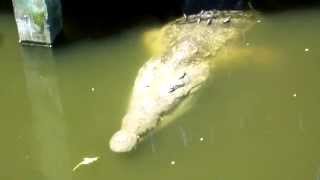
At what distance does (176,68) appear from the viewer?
17.5ft

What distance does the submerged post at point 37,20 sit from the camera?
19.4 ft

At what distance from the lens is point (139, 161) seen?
4.42 metres

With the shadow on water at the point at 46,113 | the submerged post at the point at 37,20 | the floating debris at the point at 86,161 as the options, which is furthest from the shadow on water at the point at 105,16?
the floating debris at the point at 86,161

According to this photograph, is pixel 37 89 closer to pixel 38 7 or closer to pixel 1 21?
pixel 38 7

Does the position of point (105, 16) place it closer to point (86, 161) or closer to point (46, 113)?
point (46, 113)

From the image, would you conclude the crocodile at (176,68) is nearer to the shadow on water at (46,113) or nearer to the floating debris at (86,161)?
the floating debris at (86,161)

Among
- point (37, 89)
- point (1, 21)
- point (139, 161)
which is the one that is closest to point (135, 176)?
point (139, 161)

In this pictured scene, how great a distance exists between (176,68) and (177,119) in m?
0.60

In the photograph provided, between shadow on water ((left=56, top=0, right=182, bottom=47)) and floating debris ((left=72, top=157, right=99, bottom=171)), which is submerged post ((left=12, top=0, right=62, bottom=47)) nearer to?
shadow on water ((left=56, top=0, right=182, bottom=47))

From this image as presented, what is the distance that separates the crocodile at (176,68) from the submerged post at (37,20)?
1.04 metres

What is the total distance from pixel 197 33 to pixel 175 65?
0.74 metres

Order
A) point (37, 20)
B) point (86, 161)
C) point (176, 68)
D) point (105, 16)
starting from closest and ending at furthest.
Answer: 1. point (86, 161)
2. point (176, 68)
3. point (37, 20)
4. point (105, 16)

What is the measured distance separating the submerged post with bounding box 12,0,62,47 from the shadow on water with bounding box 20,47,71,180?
0.31 feet

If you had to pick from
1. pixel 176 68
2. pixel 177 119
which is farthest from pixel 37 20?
pixel 177 119
